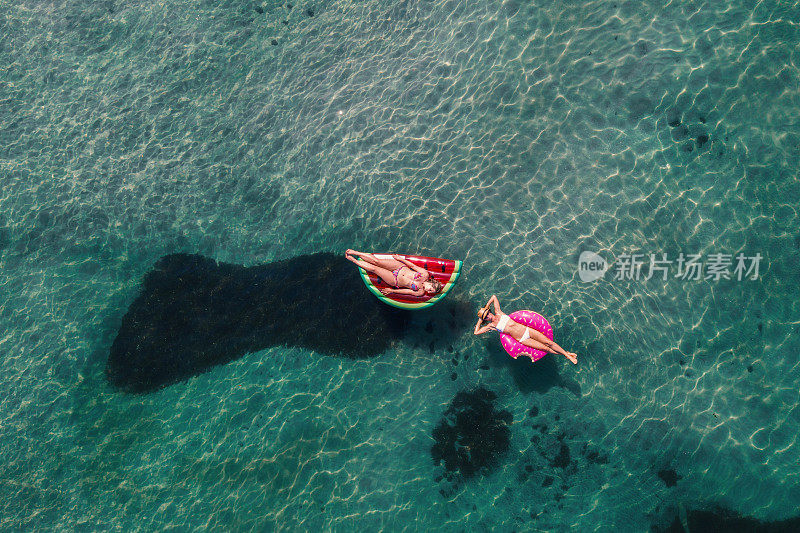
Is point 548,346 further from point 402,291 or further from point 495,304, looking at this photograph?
point 402,291

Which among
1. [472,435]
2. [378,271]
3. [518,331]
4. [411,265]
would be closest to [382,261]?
[378,271]

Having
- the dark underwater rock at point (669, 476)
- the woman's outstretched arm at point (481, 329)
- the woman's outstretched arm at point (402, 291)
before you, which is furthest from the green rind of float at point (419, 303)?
the dark underwater rock at point (669, 476)

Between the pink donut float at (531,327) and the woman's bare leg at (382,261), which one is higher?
the woman's bare leg at (382,261)

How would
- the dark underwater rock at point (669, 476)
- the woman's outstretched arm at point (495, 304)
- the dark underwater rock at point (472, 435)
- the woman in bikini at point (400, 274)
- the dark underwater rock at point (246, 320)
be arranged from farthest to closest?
the dark underwater rock at point (246, 320) < the dark underwater rock at point (472, 435) < the dark underwater rock at point (669, 476) < the woman's outstretched arm at point (495, 304) < the woman in bikini at point (400, 274)

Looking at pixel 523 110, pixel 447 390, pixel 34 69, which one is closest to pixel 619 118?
pixel 523 110

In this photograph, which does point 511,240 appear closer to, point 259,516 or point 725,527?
point 725,527

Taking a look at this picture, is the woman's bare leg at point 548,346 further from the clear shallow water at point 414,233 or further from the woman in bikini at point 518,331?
the clear shallow water at point 414,233

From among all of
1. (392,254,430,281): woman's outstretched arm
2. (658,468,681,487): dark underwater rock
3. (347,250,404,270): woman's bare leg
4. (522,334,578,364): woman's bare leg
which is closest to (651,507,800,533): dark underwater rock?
(658,468,681,487): dark underwater rock
